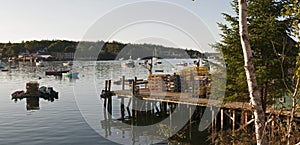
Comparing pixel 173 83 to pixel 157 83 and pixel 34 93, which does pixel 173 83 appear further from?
pixel 34 93

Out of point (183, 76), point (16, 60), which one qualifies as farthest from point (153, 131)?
point (16, 60)

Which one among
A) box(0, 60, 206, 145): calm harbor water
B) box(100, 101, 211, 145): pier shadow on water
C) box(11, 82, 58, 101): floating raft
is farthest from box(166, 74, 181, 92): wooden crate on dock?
box(11, 82, 58, 101): floating raft

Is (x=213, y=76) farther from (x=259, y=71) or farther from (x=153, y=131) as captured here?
(x=153, y=131)

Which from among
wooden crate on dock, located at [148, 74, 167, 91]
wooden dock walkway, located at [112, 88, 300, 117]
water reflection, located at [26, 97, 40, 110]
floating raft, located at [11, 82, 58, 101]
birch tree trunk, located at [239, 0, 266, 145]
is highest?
birch tree trunk, located at [239, 0, 266, 145]

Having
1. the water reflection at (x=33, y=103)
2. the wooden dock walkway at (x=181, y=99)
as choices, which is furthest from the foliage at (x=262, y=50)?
the water reflection at (x=33, y=103)

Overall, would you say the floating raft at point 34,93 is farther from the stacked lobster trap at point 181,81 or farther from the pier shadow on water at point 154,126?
the stacked lobster trap at point 181,81

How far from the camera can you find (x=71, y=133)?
64.7 ft

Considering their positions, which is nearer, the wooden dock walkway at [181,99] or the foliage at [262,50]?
the foliage at [262,50]

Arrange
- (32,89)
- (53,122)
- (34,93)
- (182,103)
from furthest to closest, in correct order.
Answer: (32,89), (34,93), (53,122), (182,103)

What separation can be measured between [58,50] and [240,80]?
163577 mm

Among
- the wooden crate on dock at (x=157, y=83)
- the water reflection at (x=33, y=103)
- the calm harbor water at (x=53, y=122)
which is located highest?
the wooden crate on dock at (x=157, y=83)

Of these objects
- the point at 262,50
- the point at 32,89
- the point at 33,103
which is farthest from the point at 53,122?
the point at 262,50

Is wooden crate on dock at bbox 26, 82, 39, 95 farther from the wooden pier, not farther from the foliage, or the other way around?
the foliage

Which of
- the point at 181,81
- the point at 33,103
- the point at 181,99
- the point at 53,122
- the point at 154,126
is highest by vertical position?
the point at 181,81
